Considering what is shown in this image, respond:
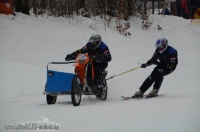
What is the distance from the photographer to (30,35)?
1773cm

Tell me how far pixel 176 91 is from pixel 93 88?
11.0 ft

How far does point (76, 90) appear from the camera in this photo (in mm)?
9039

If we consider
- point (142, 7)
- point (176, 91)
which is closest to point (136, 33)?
point (142, 7)

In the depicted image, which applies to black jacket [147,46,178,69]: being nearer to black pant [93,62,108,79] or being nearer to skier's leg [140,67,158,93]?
skier's leg [140,67,158,93]

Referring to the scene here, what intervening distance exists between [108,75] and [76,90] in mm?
6679

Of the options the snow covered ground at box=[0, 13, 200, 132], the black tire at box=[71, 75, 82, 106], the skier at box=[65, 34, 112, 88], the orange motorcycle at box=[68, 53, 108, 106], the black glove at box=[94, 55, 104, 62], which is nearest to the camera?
the snow covered ground at box=[0, 13, 200, 132]

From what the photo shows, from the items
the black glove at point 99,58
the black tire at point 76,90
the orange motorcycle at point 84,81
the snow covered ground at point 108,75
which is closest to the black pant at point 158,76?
the snow covered ground at point 108,75

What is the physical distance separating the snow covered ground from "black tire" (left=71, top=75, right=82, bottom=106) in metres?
0.18

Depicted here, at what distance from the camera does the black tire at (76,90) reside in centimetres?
881

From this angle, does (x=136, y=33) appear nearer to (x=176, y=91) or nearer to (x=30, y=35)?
(x=30, y=35)

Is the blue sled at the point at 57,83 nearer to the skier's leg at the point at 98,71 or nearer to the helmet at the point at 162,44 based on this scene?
the skier's leg at the point at 98,71

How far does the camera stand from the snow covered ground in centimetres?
667

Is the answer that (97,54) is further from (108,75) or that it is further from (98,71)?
(108,75)

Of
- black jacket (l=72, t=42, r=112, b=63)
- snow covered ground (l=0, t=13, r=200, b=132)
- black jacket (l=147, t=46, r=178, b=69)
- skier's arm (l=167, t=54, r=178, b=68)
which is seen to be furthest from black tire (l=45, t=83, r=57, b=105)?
skier's arm (l=167, t=54, r=178, b=68)
